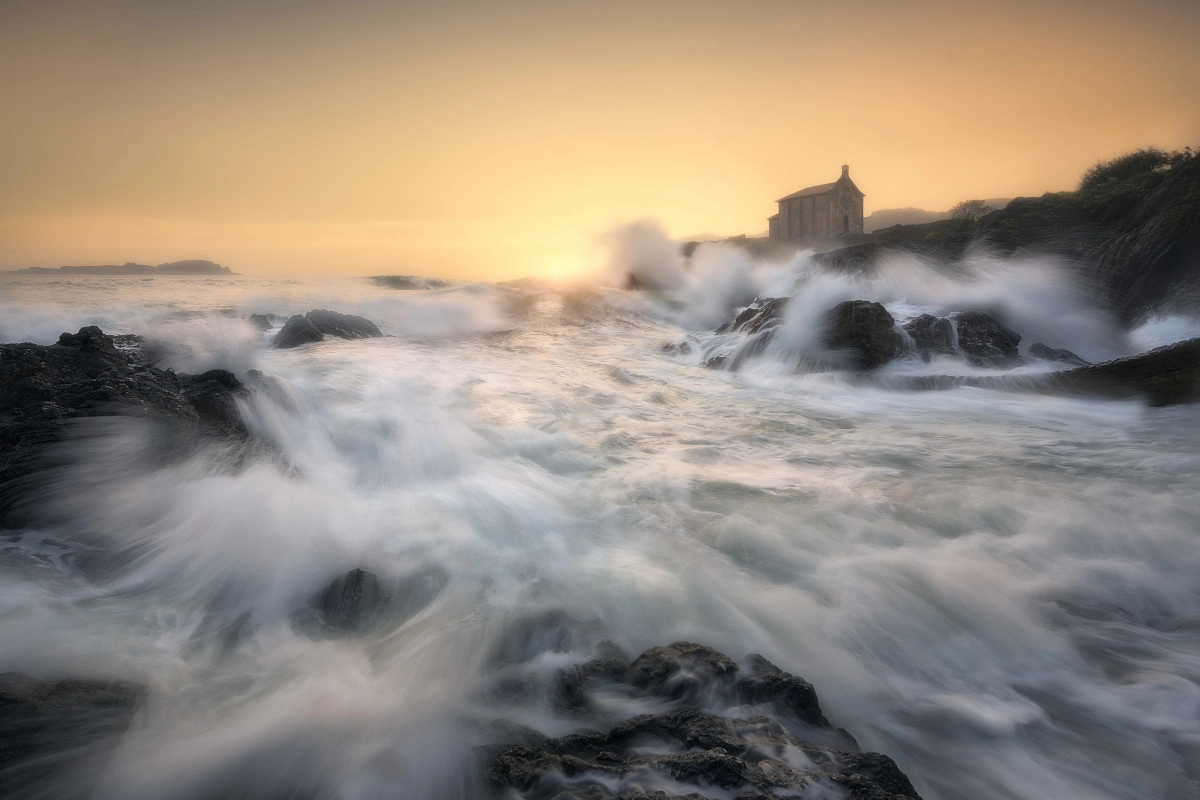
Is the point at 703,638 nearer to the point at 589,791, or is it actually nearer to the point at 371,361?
the point at 589,791

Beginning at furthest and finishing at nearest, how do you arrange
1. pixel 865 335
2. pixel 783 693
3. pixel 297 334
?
pixel 297 334
pixel 865 335
pixel 783 693

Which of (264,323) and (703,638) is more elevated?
(264,323)

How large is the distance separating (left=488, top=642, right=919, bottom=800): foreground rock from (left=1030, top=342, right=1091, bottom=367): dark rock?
11467mm

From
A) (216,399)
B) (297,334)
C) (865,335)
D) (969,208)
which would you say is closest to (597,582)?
(216,399)

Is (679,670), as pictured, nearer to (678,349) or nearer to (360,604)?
(360,604)

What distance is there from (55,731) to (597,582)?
2.74 metres

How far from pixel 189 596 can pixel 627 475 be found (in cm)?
386

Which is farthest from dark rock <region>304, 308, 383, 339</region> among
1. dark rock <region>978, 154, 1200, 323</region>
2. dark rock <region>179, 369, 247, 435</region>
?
dark rock <region>978, 154, 1200, 323</region>

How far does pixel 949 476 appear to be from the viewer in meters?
6.00

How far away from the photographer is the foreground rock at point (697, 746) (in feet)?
6.79

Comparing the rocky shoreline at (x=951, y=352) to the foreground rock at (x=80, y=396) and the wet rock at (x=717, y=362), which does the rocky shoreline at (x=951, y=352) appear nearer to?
the wet rock at (x=717, y=362)

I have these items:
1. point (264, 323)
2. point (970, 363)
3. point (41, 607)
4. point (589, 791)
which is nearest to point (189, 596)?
point (41, 607)

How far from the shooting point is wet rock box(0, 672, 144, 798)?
2.07m

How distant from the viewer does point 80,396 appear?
470 cm
